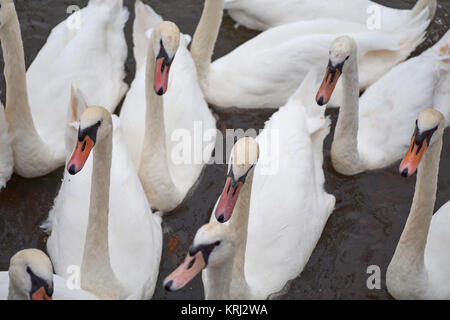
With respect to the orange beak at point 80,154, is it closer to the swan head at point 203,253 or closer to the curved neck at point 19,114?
the swan head at point 203,253

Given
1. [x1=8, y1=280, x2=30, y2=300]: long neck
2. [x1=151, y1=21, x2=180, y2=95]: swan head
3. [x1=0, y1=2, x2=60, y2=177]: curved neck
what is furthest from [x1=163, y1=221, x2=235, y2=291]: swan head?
[x1=0, y1=2, x2=60, y2=177]: curved neck

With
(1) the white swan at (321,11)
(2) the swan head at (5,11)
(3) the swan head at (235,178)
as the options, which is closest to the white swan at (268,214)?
(3) the swan head at (235,178)

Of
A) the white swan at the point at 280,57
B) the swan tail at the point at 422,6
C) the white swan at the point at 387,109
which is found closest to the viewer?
the white swan at the point at 387,109

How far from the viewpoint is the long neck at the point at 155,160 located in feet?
26.1

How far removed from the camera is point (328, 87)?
7914 mm

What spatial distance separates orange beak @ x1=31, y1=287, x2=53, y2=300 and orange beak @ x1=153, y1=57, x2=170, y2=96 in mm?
2154

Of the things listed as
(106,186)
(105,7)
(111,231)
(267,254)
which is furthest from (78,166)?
(105,7)

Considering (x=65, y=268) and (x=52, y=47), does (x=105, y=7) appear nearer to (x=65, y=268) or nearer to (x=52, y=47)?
(x=52, y=47)

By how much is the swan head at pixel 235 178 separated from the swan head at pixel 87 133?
40.6 inches

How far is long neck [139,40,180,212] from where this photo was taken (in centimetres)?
795

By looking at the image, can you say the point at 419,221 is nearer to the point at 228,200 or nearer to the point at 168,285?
the point at 228,200

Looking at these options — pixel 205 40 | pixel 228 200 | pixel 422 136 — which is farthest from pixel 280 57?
pixel 228 200

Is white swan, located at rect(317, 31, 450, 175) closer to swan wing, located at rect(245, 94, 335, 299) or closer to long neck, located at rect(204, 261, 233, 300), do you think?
swan wing, located at rect(245, 94, 335, 299)

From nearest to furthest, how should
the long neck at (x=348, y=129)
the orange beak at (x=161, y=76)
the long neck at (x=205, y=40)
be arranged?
the orange beak at (x=161, y=76) → the long neck at (x=348, y=129) → the long neck at (x=205, y=40)
